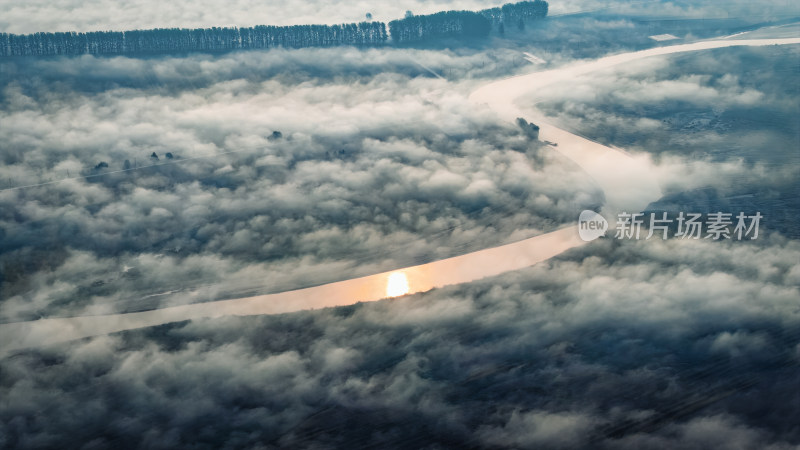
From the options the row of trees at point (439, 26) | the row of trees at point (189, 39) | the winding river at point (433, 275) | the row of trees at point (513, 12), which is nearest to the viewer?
the winding river at point (433, 275)

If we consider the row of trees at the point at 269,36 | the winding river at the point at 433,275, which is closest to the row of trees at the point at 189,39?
the row of trees at the point at 269,36

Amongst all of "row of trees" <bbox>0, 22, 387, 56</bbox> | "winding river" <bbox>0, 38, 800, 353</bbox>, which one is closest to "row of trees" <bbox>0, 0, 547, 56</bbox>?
"row of trees" <bbox>0, 22, 387, 56</bbox>

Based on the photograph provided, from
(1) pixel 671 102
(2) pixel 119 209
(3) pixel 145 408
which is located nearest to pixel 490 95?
(1) pixel 671 102

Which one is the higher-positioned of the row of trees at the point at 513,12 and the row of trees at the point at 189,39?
the row of trees at the point at 513,12

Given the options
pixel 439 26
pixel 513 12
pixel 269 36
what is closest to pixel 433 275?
pixel 269 36

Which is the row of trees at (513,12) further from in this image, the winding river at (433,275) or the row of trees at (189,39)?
the winding river at (433,275)

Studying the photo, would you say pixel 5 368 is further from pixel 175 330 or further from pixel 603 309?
pixel 603 309

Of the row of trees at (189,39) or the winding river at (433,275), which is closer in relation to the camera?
the winding river at (433,275)

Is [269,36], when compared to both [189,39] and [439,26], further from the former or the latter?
[439,26]
